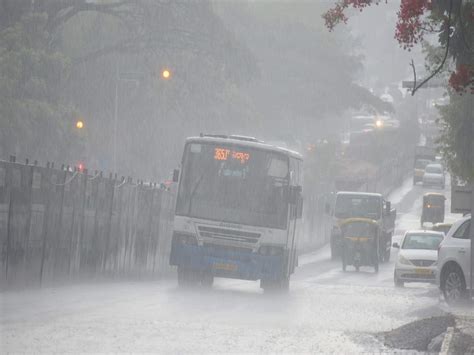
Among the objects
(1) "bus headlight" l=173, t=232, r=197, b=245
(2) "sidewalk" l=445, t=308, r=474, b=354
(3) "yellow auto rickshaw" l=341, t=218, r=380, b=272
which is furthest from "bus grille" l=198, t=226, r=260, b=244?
(3) "yellow auto rickshaw" l=341, t=218, r=380, b=272

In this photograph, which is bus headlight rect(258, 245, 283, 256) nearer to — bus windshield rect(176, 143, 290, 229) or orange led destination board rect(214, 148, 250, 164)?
bus windshield rect(176, 143, 290, 229)

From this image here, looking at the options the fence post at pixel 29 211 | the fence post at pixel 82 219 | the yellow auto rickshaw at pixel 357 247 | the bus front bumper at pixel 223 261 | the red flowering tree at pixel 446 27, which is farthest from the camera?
the yellow auto rickshaw at pixel 357 247

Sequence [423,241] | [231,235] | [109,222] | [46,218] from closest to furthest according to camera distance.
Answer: [46,218]
[231,235]
[109,222]
[423,241]

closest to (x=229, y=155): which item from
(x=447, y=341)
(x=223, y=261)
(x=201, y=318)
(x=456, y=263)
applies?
(x=223, y=261)

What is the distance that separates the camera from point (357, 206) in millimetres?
51375

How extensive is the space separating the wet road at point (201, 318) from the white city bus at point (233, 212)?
63 cm

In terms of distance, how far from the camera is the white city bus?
26.7m

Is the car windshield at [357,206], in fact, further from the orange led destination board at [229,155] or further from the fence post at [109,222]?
the orange led destination board at [229,155]

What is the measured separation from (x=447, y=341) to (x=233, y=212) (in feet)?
40.0

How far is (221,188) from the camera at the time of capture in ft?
88.8

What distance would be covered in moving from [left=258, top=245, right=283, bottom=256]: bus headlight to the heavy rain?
34 millimetres

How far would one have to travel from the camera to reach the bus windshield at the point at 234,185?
26828 millimetres

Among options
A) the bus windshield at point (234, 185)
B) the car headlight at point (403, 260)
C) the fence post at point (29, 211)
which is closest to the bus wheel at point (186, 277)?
the bus windshield at point (234, 185)

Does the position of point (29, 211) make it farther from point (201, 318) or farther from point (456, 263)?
point (456, 263)
